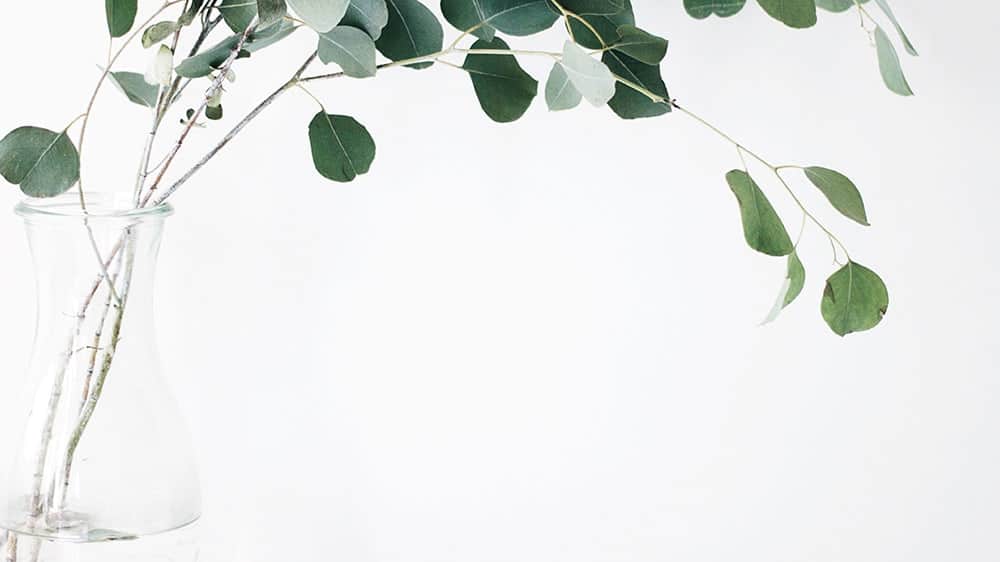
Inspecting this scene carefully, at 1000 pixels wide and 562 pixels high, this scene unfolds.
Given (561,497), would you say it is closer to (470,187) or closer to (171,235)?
(470,187)

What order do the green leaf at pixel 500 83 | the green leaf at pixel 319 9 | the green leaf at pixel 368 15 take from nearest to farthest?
the green leaf at pixel 319 9 → the green leaf at pixel 368 15 → the green leaf at pixel 500 83

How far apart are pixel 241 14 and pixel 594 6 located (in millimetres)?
197

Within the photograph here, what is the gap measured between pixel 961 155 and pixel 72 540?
2.46ft

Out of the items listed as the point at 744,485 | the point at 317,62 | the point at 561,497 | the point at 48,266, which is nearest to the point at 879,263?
the point at 744,485

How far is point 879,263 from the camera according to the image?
0.94 m

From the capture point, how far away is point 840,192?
62 centimetres

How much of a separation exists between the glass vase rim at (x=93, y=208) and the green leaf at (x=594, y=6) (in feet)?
0.94

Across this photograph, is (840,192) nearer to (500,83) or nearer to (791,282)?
(791,282)

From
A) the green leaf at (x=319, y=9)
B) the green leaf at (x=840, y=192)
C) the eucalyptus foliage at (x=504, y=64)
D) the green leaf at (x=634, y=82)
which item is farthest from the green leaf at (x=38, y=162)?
the green leaf at (x=840, y=192)

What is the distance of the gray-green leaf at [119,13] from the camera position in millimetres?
624

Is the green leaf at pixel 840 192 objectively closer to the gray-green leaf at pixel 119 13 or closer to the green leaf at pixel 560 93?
the green leaf at pixel 560 93

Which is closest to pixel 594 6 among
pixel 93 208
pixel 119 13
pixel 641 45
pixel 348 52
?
pixel 641 45

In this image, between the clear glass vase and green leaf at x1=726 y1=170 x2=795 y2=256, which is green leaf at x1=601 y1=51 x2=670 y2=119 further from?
the clear glass vase

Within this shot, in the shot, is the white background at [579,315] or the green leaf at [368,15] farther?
the white background at [579,315]
